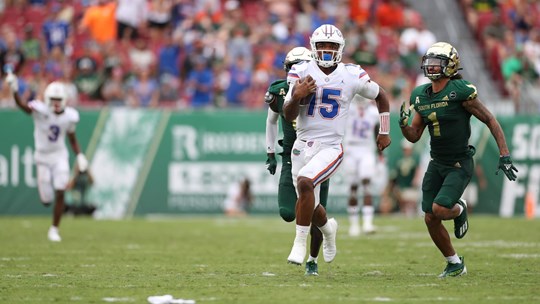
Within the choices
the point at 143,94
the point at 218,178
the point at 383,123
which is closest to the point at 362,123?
the point at 218,178

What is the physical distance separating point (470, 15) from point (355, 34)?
3.62m

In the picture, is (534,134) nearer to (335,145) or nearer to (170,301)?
(335,145)

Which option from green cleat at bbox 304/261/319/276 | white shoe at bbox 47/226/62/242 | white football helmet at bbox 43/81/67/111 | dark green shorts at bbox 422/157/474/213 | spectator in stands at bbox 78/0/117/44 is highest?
spectator in stands at bbox 78/0/117/44

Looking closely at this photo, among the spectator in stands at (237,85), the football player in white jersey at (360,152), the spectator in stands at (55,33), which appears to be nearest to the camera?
the football player in white jersey at (360,152)

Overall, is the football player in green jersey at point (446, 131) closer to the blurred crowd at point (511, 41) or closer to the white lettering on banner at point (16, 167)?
the white lettering on banner at point (16, 167)

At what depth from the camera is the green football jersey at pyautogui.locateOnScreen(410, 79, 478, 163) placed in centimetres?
896

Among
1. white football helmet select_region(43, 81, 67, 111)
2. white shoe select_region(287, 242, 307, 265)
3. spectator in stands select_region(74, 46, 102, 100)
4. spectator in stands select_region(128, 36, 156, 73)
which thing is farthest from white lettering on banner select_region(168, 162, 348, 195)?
white shoe select_region(287, 242, 307, 265)

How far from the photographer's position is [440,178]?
30.0 feet

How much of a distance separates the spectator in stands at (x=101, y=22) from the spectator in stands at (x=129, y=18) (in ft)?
0.43

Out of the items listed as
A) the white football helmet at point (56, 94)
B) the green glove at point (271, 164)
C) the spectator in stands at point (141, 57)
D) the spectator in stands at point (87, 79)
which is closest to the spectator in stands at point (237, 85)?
the spectator in stands at point (141, 57)

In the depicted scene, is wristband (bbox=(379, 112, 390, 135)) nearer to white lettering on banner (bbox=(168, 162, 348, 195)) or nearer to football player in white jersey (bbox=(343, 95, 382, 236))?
football player in white jersey (bbox=(343, 95, 382, 236))

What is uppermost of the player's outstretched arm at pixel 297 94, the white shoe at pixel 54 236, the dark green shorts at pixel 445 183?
the player's outstretched arm at pixel 297 94

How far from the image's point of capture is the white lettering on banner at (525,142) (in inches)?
768

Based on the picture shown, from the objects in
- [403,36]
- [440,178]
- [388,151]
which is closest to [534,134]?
[388,151]
